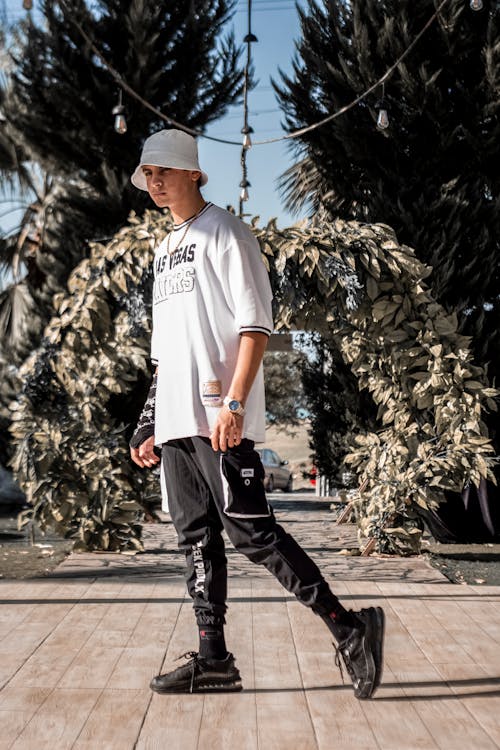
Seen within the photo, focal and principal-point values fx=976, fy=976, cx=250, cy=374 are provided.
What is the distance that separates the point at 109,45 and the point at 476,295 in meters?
7.15

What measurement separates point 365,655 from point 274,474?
2284 centimetres

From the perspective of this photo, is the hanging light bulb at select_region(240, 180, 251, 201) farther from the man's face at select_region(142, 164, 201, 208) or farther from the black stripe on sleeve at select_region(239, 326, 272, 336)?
the black stripe on sleeve at select_region(239, 326, 272, 336)

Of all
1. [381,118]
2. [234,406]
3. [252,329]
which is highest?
[381,118]

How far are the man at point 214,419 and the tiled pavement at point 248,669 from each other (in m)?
0.21

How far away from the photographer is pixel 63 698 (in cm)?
329

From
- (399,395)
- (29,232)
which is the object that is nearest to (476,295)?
(399,395)

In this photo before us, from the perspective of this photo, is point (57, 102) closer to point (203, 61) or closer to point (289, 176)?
point (203, 61)

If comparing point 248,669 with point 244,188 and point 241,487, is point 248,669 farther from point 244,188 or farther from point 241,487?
point 244,188

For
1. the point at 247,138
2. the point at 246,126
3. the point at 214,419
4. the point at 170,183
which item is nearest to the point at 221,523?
the point at 214,419

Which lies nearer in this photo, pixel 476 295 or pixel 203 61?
pixel 476 295

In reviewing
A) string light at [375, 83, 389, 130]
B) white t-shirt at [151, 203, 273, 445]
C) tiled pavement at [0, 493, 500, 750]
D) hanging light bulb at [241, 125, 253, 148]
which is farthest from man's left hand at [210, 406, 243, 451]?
hanging light bulb at [241, 125, 253, 148]

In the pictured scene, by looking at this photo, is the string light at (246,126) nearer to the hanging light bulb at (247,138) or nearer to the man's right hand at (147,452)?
the hanging light bulb at (247,138)

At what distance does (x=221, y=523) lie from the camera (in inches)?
140

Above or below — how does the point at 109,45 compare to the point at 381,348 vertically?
above
